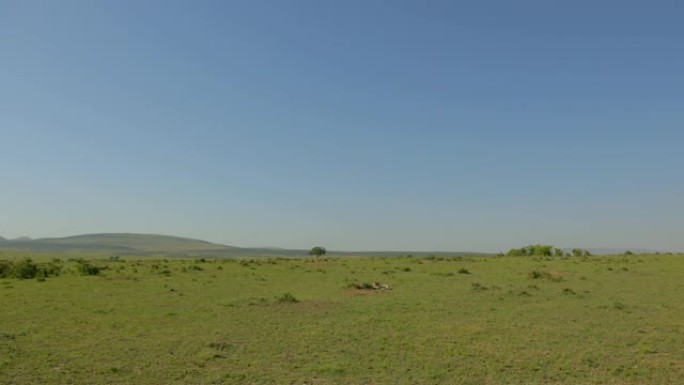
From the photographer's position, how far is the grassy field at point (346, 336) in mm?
11664

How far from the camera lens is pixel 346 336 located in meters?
15.9

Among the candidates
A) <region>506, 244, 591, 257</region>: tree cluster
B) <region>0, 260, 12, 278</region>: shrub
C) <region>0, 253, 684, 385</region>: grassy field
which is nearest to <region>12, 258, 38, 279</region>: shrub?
<region>0, 260, 12, 278</region>: shrub

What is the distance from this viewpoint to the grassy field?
11664 mm

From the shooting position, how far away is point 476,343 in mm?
14781

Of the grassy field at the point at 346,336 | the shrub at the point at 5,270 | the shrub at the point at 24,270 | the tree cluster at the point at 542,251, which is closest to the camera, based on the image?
the grassy field at the point at 346,336

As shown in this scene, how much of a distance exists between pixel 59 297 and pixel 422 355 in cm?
2153

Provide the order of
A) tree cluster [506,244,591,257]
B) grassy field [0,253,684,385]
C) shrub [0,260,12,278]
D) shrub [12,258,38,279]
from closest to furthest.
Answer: grassy field [0,253,684,385]
shrub [12,258,38,279]
shrub [0,260,12,278]
tree cluster [506,244,591,257]

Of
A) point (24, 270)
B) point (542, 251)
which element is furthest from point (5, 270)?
point (542, 251)

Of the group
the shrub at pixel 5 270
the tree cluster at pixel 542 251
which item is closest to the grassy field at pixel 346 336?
the shrub at pixel 5 270

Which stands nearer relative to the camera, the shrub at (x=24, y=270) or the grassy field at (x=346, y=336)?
the grassy field at (x=346, y=336)

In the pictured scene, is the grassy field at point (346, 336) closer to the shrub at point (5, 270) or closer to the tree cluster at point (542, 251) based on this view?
the shrub at point (5, 270)

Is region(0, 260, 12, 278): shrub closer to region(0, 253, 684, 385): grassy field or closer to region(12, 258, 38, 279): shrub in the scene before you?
region(12, 258, 38, 279): shrub

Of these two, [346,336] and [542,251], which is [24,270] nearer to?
[346,336]

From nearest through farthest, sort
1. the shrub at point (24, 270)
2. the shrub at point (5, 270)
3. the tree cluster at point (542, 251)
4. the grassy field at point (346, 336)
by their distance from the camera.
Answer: the grassy field at point (346, 336), the shrub at point (24, 270), the shrub at point (5, 270), the tree cluster at point (542, 251)
